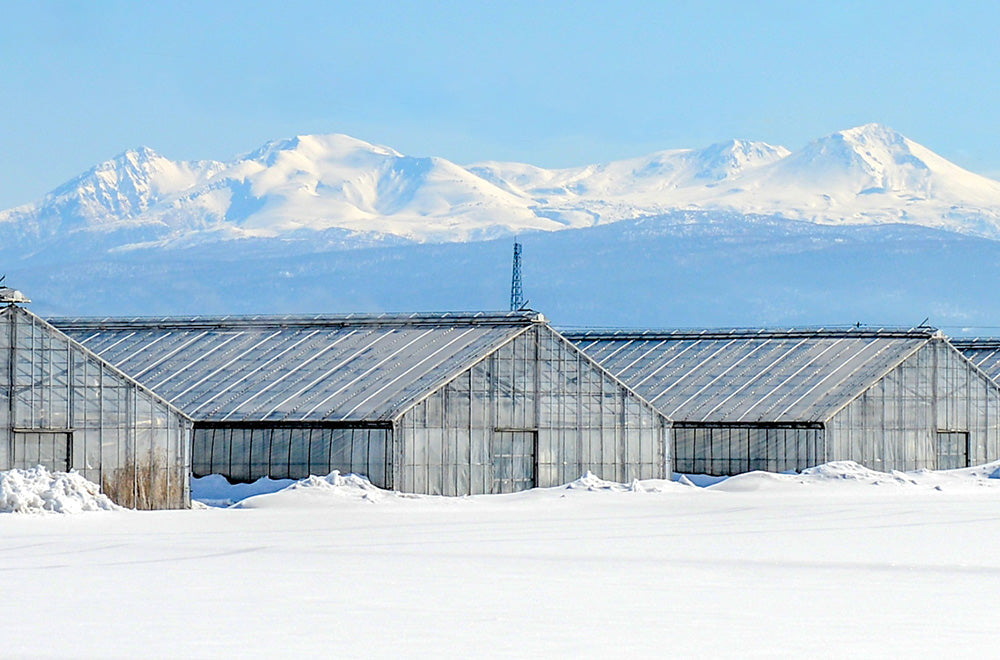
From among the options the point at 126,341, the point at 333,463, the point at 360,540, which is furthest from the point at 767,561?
the point at 126,341

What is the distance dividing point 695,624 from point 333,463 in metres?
28.1

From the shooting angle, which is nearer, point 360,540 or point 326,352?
point 360,540

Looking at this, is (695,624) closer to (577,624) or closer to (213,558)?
(577,624)

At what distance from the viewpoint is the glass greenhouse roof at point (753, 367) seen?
204ft

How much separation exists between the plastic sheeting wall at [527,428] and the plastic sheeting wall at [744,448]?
632 centimetres

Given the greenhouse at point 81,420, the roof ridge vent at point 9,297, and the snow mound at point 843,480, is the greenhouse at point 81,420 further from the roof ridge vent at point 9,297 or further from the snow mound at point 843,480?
the snow mound at point 843,480

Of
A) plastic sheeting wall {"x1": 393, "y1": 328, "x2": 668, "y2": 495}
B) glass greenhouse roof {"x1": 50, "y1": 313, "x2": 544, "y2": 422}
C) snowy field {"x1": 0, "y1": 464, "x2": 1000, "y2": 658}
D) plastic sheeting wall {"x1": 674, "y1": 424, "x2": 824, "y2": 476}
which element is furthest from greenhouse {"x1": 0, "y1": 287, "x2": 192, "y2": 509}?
plastic sheeting wall {"x1": 674, "y1": 424, "x2": 824, "y2": 476}

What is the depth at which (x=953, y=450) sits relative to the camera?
6612 centimetres

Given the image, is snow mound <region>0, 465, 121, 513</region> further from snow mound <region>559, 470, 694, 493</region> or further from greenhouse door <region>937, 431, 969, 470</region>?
greenhouse door <region>937, 431, 969, 470</region>

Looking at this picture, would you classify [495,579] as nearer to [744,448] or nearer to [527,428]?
[527,428]

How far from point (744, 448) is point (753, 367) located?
5.34 meters

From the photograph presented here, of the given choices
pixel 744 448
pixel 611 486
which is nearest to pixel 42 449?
pixel 611 486

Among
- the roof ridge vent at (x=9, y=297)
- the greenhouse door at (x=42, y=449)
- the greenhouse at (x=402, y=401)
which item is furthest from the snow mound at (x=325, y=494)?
the roof ridge vent at (x=9, y=297)

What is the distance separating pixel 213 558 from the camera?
30.5m
